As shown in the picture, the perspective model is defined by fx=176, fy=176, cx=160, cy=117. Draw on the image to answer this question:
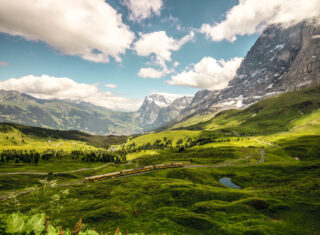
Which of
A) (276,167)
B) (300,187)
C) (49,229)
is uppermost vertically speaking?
(49,229)

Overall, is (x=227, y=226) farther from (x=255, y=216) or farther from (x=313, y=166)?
(x=313, y=166)

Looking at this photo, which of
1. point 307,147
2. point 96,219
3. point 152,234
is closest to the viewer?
point 152,234

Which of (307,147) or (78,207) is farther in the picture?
(307,147)

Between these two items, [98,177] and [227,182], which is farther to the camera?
[98,177]

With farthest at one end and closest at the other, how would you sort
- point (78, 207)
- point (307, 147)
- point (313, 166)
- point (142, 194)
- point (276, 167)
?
point (307, 147), point (276, 167), point (313, 166), point (142, 194), point (78, 207)

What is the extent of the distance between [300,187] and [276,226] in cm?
3151

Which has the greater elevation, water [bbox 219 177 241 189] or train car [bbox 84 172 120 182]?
train car [bbox 84 172 120 182]

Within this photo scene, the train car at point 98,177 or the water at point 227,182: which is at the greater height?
the train car at point 98,177

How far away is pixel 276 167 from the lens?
12419 centimetres

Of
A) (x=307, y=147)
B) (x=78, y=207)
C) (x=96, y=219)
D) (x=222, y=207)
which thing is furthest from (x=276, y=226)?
(x=307, y=147)

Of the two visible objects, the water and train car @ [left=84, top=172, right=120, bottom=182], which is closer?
the water

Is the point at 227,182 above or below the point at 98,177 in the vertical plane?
below

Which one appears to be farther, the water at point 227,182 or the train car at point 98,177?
the train car at point 98,177

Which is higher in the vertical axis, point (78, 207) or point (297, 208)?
point (297, 208)
